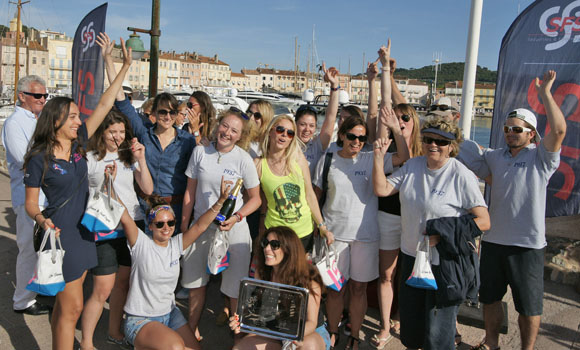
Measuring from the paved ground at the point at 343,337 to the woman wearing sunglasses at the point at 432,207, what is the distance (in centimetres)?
73

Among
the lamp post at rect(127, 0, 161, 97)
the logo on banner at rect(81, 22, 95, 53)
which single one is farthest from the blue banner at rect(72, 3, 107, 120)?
the lamp post at rect(127, 0, 161, 97)

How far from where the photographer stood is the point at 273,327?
2.87 m

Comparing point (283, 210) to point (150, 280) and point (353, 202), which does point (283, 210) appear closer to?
point (353, 202)

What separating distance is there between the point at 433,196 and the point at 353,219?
743 millimetres

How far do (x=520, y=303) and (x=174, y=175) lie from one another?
3051mm

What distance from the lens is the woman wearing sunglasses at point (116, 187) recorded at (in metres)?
3.30

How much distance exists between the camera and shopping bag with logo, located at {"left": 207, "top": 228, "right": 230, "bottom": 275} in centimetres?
320

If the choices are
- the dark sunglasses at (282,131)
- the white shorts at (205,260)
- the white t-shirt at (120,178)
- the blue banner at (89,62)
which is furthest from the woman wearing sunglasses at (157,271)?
the blue banner at (89,62)

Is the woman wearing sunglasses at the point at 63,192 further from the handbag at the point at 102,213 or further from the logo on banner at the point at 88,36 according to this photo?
the logo on banner at the point at 88,36

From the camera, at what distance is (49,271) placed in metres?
2.64

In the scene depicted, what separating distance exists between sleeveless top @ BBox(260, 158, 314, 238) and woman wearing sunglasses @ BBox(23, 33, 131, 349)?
1397 mm

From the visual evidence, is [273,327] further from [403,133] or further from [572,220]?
[572,220]

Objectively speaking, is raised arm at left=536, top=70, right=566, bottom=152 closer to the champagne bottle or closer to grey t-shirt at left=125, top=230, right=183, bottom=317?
the champagne bottle

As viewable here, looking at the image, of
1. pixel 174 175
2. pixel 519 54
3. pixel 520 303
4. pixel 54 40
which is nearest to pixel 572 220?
pixel 519 54
